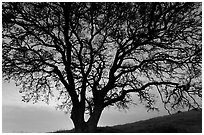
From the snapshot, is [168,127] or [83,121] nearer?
[83,121]

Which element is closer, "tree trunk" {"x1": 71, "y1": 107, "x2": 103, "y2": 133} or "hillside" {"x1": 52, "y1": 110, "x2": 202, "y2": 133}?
"tree trunk" {"x1": 71, "y1": 107, "x2": 103, "y2": 133}

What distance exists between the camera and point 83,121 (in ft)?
66.5

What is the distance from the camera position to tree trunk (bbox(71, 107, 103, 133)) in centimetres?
1992

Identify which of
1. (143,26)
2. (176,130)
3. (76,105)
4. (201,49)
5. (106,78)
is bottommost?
(176,130)

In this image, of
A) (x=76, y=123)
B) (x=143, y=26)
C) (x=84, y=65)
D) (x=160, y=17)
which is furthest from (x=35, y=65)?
(x=160, y=17)

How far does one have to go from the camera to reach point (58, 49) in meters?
21.0

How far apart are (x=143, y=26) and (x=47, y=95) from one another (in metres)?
8.93

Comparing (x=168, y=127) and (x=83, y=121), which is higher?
(x=83, y=121)

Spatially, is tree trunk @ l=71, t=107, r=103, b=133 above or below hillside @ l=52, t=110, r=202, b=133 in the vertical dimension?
above

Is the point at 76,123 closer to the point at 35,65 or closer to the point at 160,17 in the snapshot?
the point at 35,65

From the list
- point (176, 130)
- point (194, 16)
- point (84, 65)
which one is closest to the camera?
point (194, 16)

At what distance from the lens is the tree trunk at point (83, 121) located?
65.4 ft

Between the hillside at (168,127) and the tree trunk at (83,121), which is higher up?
the tree trunk at (83,121)

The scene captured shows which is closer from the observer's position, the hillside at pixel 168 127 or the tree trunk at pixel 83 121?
the tree trunk at pixel 83 121
